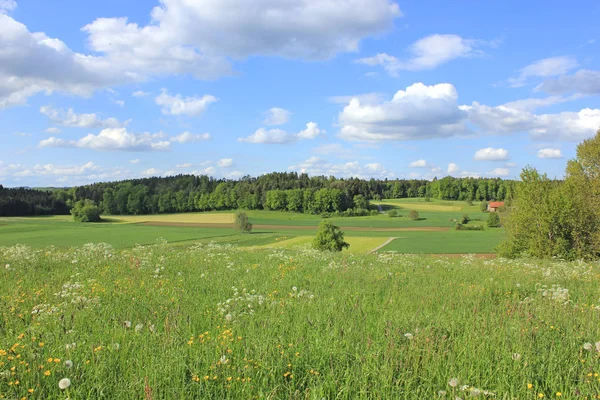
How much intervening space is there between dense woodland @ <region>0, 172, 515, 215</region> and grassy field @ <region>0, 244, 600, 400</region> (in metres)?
115

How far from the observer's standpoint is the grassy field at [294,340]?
3.83 metres

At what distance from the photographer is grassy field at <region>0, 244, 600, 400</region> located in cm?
383

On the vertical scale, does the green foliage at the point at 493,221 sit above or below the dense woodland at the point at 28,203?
below

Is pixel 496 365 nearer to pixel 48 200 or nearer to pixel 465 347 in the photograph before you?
pixel 465 347

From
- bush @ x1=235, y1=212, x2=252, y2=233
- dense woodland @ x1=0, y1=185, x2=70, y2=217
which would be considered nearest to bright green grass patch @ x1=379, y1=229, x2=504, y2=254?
bush @ x1=235, y1=212, x2=252, y2=233

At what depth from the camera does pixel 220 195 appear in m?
141

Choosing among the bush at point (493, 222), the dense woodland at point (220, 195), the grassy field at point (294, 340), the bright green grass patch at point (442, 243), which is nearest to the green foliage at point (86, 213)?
the dense woodland at point (220, 195)

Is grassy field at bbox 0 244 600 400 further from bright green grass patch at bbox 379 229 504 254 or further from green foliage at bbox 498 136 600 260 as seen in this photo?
bright green grass patch at bbox 379 229 504 254

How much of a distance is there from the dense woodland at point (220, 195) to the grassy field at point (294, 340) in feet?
378

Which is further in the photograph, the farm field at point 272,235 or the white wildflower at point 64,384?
the farm field at point 272,235

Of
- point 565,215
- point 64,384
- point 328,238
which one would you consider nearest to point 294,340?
point 64,384

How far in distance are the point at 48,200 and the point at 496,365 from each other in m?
149

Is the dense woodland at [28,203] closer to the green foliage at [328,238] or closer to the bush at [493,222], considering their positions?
the green foliage at [328,238]

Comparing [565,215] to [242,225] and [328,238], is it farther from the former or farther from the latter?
[242,225]
